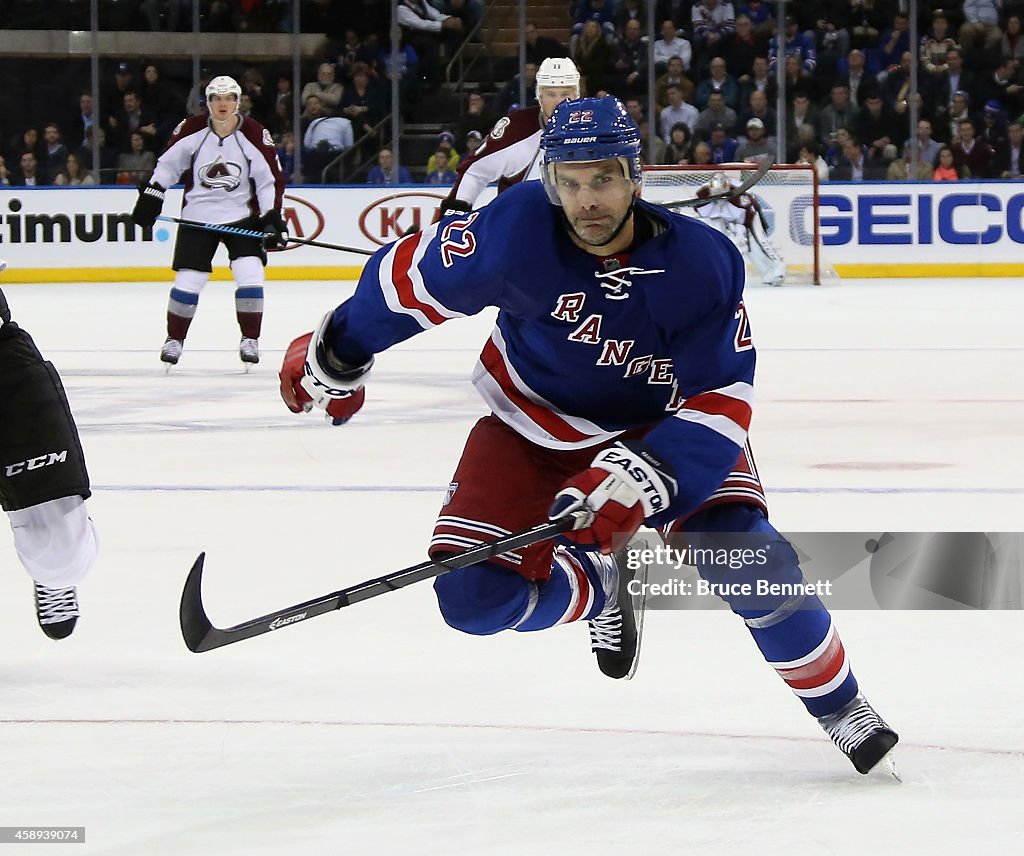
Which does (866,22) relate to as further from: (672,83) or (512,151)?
(512,151)

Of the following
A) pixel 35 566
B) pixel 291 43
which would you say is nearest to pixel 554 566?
pixel 35 566

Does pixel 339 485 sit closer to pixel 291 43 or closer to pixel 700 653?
pixel 700 653

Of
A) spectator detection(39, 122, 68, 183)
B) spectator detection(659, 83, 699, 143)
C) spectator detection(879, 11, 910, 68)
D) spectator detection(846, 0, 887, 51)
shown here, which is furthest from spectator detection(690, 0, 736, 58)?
spectator detection(39, 122, 68, 183)

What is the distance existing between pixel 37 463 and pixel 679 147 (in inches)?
400

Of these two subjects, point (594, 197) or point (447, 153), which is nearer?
point (594, 197)

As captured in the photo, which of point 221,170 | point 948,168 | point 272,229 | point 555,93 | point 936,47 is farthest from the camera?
point 936,47

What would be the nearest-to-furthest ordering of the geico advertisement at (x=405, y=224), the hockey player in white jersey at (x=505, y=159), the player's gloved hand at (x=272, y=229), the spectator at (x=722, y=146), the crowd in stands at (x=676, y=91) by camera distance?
1. the hockey player in white jersey at (x=505, y=159)
2. the player's gloved hand at (x=272, y=229)
3. the geico advertisement at (x=405, y=224)
4. the spectator at (x=722, y=146)
5. the crowd in stands at (x=676, y=91)

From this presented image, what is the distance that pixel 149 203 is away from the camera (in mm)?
8062

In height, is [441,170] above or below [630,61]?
below

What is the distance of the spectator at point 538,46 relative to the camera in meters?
13.7

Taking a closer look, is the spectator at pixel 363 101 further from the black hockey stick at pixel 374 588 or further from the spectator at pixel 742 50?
the black hockey stick at pixel 374 588

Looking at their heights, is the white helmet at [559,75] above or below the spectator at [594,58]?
below

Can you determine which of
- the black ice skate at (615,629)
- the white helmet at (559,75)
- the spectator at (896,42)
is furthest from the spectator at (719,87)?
the black ice skate at (615,629)

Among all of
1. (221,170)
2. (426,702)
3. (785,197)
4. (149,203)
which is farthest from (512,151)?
(785,197)
